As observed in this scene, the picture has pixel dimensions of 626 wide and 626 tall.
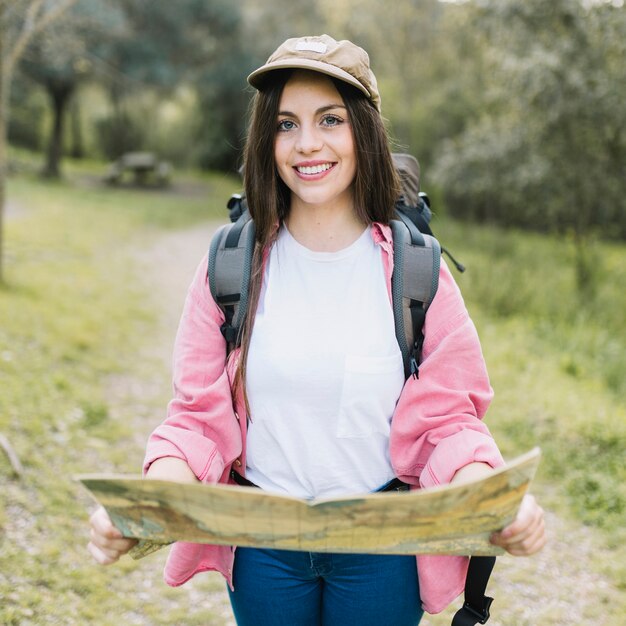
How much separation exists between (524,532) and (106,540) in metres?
0.78

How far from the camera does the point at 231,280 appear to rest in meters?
1.55

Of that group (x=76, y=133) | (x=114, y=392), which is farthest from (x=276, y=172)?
(x=76, y=133)

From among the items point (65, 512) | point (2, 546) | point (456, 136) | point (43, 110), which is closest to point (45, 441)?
point (65, 512)

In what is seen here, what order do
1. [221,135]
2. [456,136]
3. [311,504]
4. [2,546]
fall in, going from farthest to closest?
[221,135] < [456,136] < [2,546] < [311,504]

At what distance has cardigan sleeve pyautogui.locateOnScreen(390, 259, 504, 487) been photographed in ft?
4.83

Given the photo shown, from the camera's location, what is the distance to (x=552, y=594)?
10.8 feet

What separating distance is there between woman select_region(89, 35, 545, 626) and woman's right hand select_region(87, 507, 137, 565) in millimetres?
235

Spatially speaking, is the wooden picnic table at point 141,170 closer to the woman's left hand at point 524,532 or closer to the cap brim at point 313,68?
the cap brim at point 313,68

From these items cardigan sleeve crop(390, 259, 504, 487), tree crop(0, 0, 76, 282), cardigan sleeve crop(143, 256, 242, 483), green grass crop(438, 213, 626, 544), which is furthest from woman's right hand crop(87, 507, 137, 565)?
tree crop(0, 0, 76, 282)

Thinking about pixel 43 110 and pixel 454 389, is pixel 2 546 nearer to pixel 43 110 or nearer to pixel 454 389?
pixel 454 389

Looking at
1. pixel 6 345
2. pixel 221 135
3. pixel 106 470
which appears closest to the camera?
pixel 106 470

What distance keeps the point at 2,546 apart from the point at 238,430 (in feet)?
6.84

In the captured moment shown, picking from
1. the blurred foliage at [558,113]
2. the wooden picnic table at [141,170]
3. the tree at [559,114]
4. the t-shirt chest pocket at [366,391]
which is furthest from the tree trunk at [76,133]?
the t-shirt chest pocket at [366,391]

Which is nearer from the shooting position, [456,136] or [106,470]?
[106,470]
